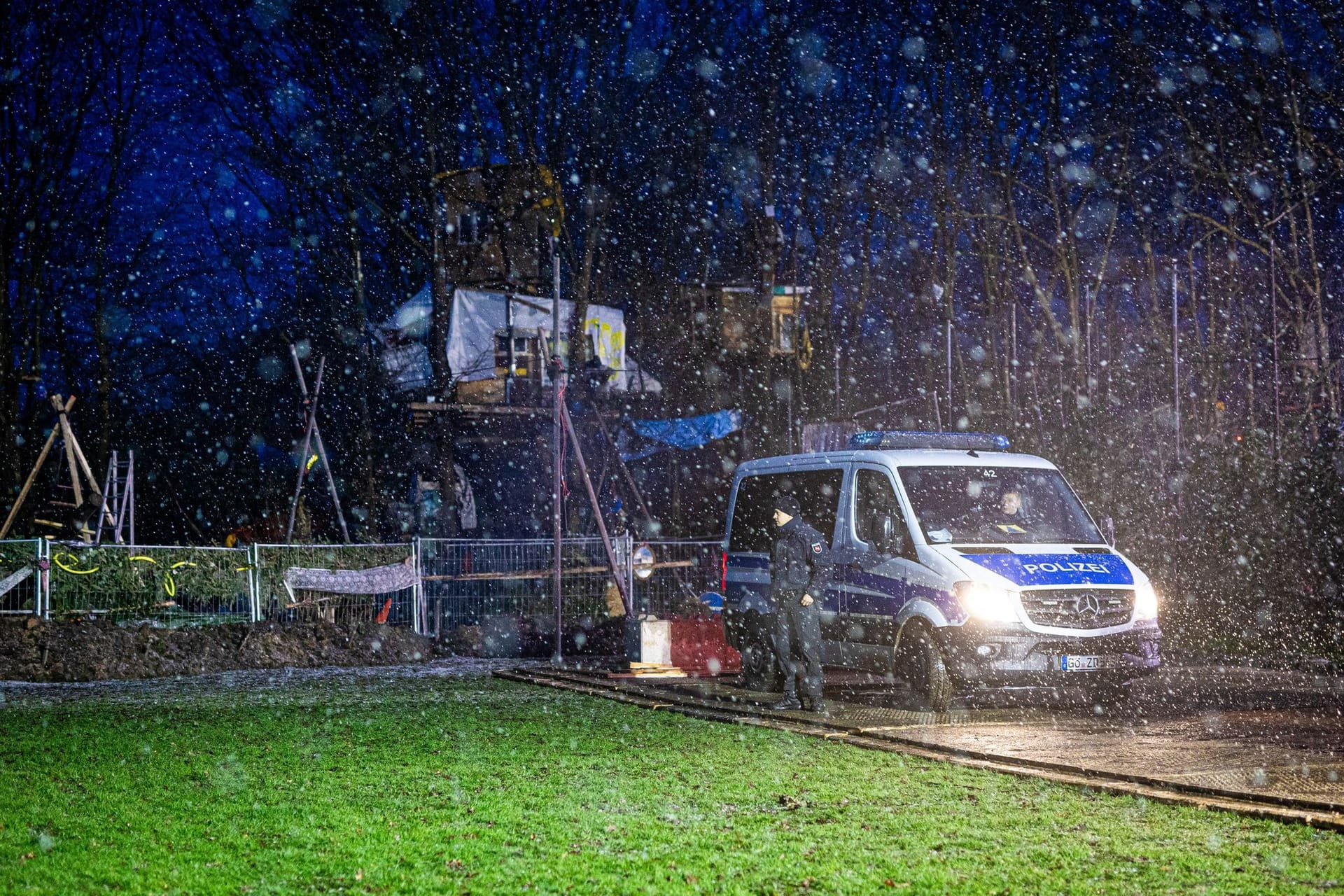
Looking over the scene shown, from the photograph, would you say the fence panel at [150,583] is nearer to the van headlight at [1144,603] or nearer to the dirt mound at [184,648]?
the dirt mound at [184,648]

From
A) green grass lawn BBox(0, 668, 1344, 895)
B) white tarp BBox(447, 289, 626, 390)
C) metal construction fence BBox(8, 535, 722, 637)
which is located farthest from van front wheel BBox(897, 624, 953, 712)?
white tarp BBox(447, 289, 626, 390)

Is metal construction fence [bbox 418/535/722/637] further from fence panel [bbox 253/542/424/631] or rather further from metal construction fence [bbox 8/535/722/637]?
fence panel [bbox 253/542/424/631]

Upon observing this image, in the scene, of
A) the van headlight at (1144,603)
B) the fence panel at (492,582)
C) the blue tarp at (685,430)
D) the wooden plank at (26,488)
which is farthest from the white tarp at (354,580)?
the van headlight at (1144,603)

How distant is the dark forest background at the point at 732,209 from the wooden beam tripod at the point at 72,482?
225 centimetres

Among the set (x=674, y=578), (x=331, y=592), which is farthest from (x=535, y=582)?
(x=331, y=592)

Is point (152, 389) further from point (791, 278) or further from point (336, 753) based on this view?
point (336, 753)

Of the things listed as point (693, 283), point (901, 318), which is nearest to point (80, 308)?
point (693, 283)

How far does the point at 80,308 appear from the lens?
32281mm

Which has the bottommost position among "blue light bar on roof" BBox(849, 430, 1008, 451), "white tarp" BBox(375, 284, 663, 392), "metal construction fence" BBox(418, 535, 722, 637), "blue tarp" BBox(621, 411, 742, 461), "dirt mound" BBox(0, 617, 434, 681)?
"dirt mound" BBox(0, 617, 434, 681)

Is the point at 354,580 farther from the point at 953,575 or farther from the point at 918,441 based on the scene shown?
the point at 953,575

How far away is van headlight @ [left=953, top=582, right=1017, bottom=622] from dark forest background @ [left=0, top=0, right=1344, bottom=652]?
932cm

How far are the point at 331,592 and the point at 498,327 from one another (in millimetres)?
14961

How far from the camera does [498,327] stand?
35750 mm

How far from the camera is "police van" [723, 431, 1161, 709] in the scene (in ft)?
37.9
